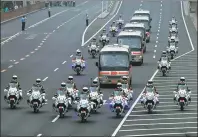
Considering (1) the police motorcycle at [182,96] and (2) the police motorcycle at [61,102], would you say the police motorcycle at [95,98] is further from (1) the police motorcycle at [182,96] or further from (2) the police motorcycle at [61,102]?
(1) the police motorcycle at [182,96]

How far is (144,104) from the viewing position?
146ft

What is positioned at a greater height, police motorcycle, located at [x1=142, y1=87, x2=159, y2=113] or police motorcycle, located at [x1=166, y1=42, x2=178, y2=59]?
police motorcycle, located at [x1=142, y1=87, x2=159, y2=113]

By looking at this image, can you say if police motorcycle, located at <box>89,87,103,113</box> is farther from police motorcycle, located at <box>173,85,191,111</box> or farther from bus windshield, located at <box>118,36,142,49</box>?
bus windshield, located at <box>118,36,142,49</box>

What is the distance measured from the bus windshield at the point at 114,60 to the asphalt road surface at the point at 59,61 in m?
1.75

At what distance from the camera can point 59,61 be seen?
75.8 metres

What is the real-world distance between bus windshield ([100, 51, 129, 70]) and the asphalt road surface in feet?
5.75

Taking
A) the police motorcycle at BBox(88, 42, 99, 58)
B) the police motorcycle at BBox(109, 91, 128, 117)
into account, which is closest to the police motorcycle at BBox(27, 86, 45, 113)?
the police motorcycle at BBox(109, 91, 128, 117)

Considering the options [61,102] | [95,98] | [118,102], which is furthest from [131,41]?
[61,102]

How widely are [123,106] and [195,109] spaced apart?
5.22 metres

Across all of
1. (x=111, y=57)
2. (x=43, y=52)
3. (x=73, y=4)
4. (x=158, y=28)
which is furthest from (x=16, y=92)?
(x=73, y=4)

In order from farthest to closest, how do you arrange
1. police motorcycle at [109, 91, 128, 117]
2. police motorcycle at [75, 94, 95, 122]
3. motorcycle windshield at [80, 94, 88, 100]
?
1. police motorcycle at [109, 91, 128, 117]
2. motorcycle windshield at [80, 94, 88, 100]
3. police motorcycle at [75, 94, 95, 122]

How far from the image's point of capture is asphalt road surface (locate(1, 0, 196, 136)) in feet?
121

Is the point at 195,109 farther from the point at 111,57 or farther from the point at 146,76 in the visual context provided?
the point at 146,76

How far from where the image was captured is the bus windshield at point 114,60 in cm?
5547
